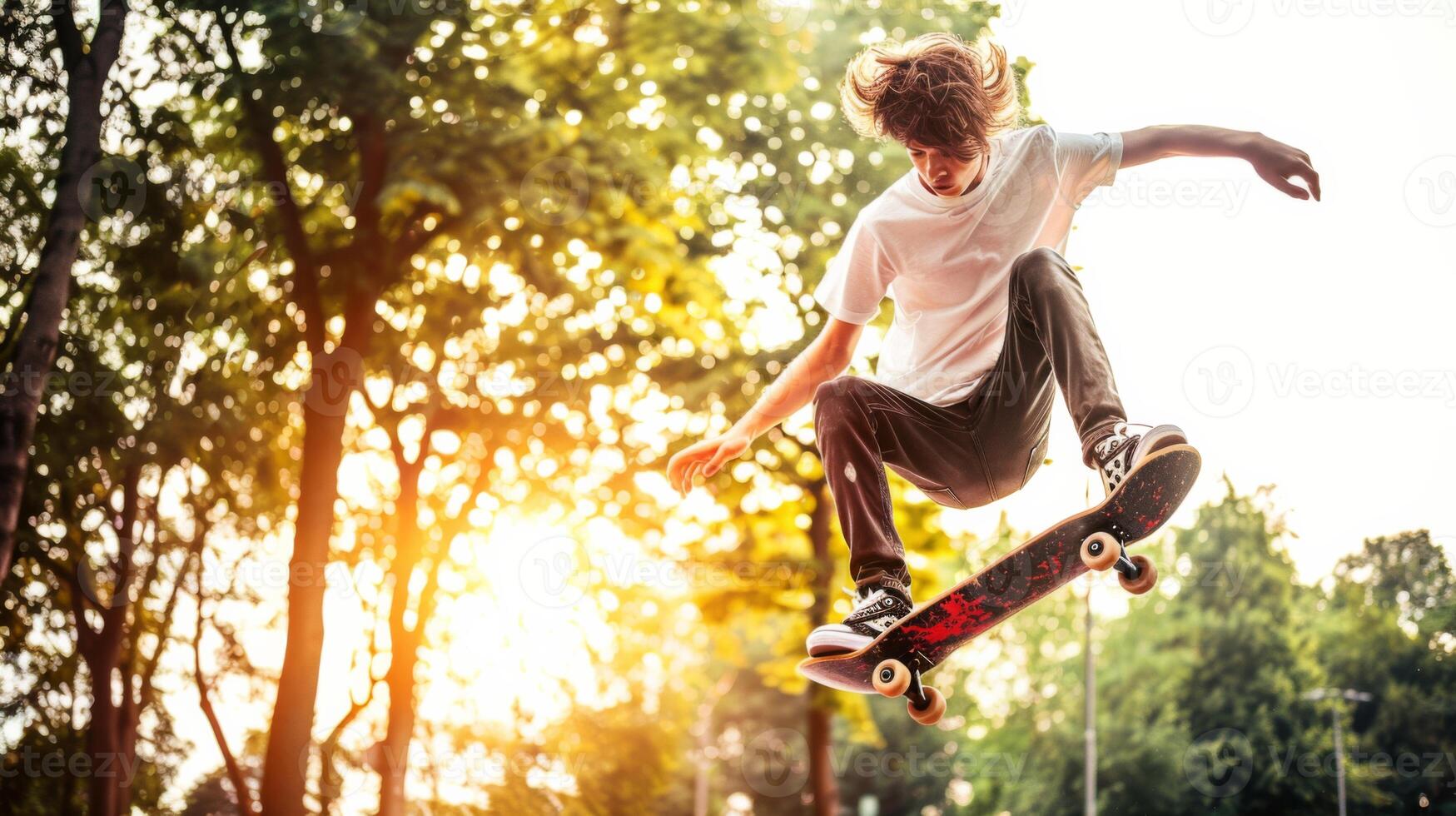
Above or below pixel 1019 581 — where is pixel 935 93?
above

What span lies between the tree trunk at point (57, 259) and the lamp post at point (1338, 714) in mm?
35880

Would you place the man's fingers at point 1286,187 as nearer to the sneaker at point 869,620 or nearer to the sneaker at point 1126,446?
the sneaker at point 1126,446

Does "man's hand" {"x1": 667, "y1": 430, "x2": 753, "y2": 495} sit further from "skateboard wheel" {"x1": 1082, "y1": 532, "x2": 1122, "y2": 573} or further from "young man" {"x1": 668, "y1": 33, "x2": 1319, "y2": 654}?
"skateboard wheel" {"x1": 1082, "y1": 532, "x2": 1122, "y2": 573}

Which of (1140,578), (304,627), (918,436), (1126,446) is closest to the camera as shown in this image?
(1126,446)

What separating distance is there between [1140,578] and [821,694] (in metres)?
12.2

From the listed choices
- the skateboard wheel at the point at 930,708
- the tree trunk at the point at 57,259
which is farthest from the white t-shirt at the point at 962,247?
the tree trunk at the point at 57,259

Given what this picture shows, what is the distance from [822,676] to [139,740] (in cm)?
1505

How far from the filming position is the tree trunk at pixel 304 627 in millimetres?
11023

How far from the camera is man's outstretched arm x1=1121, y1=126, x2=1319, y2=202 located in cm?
371

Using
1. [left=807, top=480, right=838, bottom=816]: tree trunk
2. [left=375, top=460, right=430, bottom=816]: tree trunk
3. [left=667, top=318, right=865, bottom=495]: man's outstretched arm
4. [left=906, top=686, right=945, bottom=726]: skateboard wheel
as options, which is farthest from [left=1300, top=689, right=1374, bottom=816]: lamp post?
[left=667, top=318, right=865, bottom=495]: man's outstretched arm

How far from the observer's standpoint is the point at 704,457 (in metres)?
4.79

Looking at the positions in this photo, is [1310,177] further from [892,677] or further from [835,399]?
[892,677]

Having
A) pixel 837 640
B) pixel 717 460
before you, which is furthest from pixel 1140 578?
pixel 717 460

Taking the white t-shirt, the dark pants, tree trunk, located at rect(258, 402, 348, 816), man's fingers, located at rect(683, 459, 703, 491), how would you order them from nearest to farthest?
the white t-shirt → the dark pants → man's fingers, located at rect(683, 459, 703, 491) → tree trunk, located at rect(258, 402, 348, 816)
